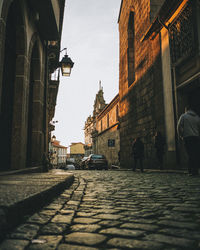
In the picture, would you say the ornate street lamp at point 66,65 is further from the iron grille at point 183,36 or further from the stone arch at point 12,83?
the iron grille at point 183,36

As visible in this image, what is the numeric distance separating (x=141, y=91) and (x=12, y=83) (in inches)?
318

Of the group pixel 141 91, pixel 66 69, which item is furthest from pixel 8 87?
pixel 141 91

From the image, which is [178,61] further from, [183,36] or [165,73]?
[165,73]

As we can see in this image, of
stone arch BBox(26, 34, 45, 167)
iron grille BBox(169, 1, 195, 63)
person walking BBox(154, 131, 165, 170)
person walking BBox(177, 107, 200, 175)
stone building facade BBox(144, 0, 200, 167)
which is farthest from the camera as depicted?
person walking BBox(154, 131, 165, 170)

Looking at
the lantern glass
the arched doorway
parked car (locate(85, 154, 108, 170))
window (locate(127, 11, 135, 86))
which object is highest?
window (locate(127, 11, 135, 86))

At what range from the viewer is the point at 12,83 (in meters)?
6.40

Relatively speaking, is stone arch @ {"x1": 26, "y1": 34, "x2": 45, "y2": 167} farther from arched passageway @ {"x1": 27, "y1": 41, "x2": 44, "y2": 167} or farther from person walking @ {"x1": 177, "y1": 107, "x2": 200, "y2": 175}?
person walking @ {"x1": 177, "y1": 107, "x2": 200, "y2": 175}

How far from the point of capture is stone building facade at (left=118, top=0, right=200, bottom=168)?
8.73m

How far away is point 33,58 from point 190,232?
842 centimetres

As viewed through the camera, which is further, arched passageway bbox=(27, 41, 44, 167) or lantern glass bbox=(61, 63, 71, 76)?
lantern glass bbox=(61, 63, 71, 76)

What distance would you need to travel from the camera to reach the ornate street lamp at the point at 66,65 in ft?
31.9

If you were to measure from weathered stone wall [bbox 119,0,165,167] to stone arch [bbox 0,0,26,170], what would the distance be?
6.53 m

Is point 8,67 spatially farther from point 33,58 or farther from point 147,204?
point 147,204

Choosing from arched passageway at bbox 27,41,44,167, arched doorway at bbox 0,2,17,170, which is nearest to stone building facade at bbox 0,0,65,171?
arched doorway at bbox 0,2,17,170
